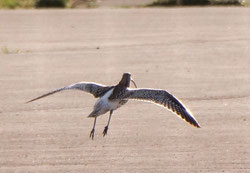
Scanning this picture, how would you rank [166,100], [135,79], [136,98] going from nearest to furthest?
[166,100] → [136,98] → [135,79]

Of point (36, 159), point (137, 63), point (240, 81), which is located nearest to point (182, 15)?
point (137, 63)

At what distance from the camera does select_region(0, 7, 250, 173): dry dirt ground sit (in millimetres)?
11789

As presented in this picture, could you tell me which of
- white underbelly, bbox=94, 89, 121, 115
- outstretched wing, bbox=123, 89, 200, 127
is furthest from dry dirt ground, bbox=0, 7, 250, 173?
outstretched wing, bbox=123, 89, 200, 127

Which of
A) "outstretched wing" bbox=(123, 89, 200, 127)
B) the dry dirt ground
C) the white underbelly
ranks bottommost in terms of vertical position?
the dry dirt ground

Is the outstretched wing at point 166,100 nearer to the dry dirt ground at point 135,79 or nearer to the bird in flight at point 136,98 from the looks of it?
the bird in flight at point 136,98

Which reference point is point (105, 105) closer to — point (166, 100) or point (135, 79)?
point (166, 100)

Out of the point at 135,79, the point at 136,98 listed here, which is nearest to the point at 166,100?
the point at 136,98

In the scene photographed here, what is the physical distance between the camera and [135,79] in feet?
57.9

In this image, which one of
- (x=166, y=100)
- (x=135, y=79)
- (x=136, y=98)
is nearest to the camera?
(x=166, y=100)

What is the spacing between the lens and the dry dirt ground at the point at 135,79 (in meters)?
11.8

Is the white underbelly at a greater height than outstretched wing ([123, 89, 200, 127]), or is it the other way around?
outstretched wing ([123, 89, 200, 127])

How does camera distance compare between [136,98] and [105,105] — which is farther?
[136,98]

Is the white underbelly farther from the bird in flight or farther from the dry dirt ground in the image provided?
the dry dirt ground

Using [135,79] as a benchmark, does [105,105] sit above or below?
above
